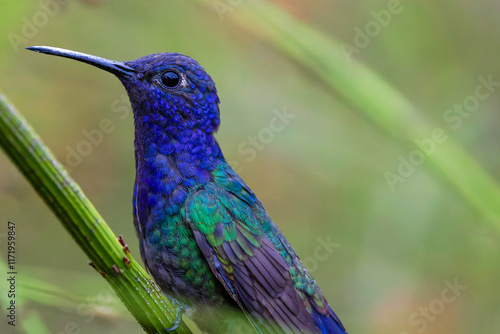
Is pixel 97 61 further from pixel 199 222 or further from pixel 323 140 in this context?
pixel 323 140

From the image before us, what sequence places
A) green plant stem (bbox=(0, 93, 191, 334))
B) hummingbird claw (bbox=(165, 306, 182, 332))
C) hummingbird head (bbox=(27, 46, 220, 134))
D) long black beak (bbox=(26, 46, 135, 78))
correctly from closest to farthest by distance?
green plant stem (bbox=(0, 93, 191, 334))
hummingbird claw (bbox=(165, 306, 182, 332))
long black beak (bbox=(26, 46, 135, 78))
hummingbird head (bbox=(27, 46, 220, 134))

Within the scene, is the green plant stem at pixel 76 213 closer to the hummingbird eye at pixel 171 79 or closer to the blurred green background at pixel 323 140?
the hummingbird eye at pixel 171 79

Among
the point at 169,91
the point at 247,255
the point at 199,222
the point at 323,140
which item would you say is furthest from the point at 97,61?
the point at 323,140

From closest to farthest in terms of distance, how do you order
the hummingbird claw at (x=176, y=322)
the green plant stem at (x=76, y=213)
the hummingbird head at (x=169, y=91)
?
the green plant stem at (x=76, y=213), the hummingbird claw at (x=176, y=322), the hummingbird head at (x=169, y=91)

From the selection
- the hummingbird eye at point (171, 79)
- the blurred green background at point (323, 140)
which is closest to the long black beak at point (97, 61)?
the hummingbird eye at point (171, 79)

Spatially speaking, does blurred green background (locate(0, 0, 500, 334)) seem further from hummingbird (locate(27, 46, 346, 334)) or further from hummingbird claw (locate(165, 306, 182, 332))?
hummingbird claw (locate(165, 306, 182, 332))

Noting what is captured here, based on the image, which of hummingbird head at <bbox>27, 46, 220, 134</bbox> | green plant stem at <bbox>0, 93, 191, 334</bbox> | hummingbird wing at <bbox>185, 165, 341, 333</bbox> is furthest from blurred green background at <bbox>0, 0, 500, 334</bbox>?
green plant stem at <bbox>0, 93, 191, 334</bbox>
